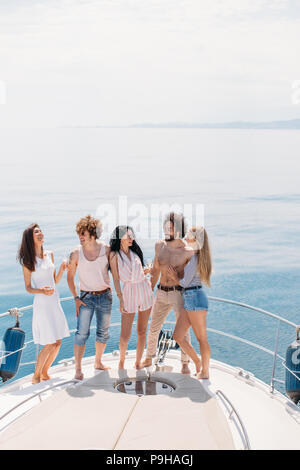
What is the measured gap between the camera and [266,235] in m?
30.7

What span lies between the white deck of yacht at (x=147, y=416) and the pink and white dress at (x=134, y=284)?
60 cm

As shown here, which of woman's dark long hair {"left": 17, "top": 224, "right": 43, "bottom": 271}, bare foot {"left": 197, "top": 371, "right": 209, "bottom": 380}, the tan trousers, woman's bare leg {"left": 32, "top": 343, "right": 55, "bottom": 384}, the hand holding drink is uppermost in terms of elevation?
woman's dark long hair {"left": 17, "top": 224, "right": 43, "bottom": 271}

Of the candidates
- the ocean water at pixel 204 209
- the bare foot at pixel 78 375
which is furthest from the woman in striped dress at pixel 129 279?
the ocean water at pixel 204 209

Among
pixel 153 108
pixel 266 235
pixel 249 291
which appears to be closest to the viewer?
pixel 249 291

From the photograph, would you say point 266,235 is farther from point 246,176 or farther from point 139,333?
point 139,333

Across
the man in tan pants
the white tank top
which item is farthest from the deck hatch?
the white tank top

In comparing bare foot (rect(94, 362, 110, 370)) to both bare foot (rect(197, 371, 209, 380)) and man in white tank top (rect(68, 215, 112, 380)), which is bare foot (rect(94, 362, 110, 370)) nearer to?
man in white tank top (rect(68, 215, 112, 380))

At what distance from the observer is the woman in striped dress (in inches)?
155

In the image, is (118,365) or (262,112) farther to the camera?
(262,112)

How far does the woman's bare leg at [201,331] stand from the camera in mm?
3920

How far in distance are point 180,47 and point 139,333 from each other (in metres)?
55.4

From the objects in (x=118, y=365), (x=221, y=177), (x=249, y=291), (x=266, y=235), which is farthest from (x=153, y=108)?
(x=118, y=365)

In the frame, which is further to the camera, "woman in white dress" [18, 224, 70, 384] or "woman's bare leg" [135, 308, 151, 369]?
"woman's bare leg" [135, 308, 151, 369]

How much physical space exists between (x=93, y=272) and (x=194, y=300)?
0.89m
